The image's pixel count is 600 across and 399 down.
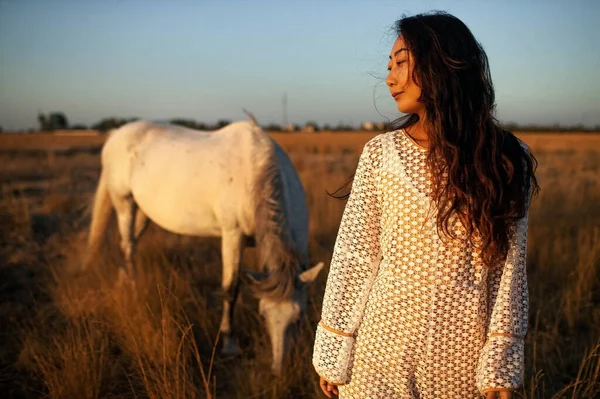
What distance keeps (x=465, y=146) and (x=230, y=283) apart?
9.13 feet

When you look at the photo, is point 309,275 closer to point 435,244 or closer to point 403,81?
point 435,244

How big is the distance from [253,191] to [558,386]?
8.50ft

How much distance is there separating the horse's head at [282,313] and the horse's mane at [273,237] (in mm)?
31

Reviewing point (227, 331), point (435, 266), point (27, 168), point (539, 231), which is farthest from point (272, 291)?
point (27, 168)

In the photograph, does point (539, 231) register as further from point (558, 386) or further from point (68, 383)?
point (68, 383)

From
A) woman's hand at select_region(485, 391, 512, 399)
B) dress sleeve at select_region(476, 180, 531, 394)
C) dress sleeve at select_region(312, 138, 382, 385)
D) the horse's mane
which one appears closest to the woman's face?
dress sleeve at select_region(312, 138, 382, 385)

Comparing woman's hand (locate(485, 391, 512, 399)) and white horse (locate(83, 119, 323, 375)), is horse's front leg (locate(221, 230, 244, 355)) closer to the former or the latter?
white horse (locate(83, 119, 323, 375))

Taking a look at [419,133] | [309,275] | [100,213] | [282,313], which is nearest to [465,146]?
[419,133]

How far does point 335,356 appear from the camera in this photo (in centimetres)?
119

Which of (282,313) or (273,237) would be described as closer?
(282,313)

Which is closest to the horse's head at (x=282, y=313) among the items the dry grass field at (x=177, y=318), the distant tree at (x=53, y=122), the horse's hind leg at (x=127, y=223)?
the dry grass field at (x=177, y=318)

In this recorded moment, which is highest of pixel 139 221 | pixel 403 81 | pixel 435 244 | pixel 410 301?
pixel 403 81

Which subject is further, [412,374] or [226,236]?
[226,236]

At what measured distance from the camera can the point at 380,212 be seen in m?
1.21
